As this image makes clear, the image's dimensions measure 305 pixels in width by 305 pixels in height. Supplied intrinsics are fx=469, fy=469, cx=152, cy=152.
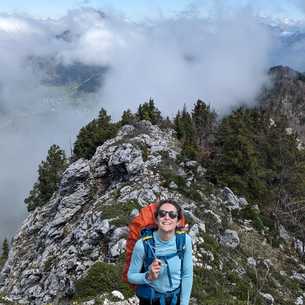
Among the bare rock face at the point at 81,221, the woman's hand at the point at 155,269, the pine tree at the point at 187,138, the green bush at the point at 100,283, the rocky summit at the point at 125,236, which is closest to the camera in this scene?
the woman's hand at the point at 155,269

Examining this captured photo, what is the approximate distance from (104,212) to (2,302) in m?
13.3

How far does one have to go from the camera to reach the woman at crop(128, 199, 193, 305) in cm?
724

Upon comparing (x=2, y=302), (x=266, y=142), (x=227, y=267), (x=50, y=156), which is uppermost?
(x=50, y=156)

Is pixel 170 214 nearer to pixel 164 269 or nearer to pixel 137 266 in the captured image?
pixel 164 269

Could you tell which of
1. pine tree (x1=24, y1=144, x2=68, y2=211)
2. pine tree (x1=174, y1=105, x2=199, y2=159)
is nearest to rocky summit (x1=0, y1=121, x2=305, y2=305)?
pine tree (x1=174, y1=105, x2=199, y2=159)

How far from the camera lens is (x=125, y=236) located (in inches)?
930

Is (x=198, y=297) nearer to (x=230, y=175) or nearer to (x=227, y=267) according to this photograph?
(x=227, y=267)

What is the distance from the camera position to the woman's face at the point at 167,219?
7246 mm

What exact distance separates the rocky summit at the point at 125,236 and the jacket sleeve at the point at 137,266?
767 cm

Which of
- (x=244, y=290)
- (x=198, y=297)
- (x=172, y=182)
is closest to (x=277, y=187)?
(x=172, y=182)

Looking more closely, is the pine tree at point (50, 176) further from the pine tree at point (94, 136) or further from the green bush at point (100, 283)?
the green bush at point (100, 283)

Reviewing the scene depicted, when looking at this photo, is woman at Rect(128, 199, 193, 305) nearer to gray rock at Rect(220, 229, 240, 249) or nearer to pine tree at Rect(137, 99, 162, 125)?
gray rock at Rect(220, 229, 240, 249)

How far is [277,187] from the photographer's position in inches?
1697

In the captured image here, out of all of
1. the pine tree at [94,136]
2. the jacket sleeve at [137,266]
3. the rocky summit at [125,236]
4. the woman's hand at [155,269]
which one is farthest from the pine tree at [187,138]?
the woman's hand at [155,269]
